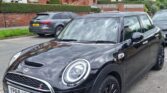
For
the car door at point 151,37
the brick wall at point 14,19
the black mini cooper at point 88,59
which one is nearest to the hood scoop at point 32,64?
the black mini cooper at point 88,59

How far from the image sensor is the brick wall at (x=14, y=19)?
21.2 meters

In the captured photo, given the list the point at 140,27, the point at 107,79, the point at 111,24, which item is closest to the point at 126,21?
the point at 111,24

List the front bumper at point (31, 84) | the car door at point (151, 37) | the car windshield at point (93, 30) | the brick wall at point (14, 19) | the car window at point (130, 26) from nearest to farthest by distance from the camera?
1. the front bumper at point (31, 84)
2. the car windshield at point (93, 30)
3. the car window at point (130, 26)
4. the car door at point (151, 37)
5. the brick wall at point (14, 19)

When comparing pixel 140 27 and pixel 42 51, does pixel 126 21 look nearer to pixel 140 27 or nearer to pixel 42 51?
pixel 140 27

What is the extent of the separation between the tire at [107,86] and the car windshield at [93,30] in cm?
83

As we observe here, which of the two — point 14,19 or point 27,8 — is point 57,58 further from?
point 27,8

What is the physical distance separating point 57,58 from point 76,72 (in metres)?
0.50

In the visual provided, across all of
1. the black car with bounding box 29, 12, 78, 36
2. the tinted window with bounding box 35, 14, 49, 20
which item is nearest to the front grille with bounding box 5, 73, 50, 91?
the black car with bounding box 29, 12, 78, 36

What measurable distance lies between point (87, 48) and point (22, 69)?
1059 millimetres

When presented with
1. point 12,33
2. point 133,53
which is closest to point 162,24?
point 133,53

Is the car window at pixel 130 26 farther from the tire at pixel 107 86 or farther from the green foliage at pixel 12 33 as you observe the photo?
the green foliage at pixel 12 33

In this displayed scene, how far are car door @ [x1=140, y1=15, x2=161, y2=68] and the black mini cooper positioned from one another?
30 millimetres

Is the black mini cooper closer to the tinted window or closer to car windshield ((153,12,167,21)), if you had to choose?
car windshield ((153,12,167,21))

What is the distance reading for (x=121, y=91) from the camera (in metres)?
4.68
